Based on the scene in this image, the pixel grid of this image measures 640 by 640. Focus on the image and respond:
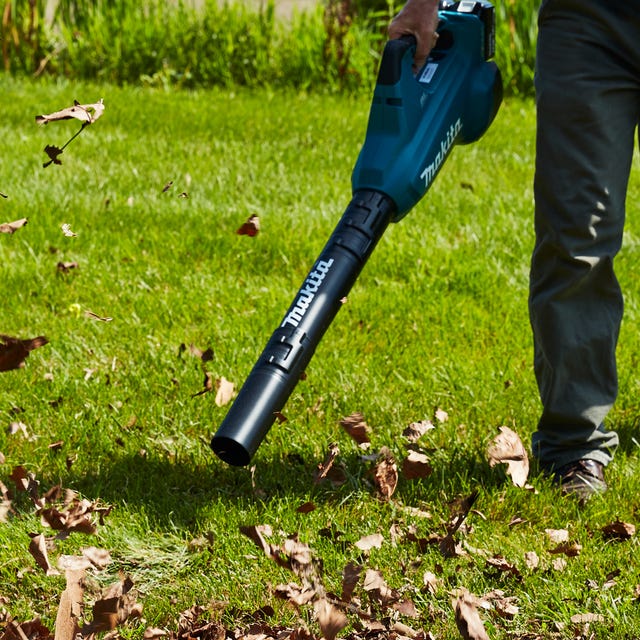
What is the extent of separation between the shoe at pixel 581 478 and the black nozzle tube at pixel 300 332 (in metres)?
0.90

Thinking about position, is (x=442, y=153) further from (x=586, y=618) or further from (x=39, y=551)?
(x=39, y=551)

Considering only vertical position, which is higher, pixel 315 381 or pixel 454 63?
pixel 454 63

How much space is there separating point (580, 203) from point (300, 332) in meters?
0.90

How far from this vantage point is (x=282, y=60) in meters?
7.56

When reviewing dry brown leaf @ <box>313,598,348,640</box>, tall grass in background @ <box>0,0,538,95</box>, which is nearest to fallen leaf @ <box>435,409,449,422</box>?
dry brown leaf @ <box>313,598,348,640</box>

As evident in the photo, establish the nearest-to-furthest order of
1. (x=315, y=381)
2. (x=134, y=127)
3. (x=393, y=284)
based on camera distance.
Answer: (x=315, y=381) < (x=393, y=284) < (x=134, y=127)

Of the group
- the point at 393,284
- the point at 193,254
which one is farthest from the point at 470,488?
the point at 193,254

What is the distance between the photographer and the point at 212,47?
761cm

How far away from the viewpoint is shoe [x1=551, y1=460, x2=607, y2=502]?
296 centimetres

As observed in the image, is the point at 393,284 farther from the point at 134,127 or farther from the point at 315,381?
the point at 134,127

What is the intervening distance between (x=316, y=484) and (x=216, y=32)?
534 cm

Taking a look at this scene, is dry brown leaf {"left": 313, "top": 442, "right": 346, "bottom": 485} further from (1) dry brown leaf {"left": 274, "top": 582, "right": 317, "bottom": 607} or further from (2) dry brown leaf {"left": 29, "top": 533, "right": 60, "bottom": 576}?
(2) dry brown leaf {"left": 29, "top": 533, "right": 60, "bottom": 576}

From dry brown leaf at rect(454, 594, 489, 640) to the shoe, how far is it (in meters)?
0.73

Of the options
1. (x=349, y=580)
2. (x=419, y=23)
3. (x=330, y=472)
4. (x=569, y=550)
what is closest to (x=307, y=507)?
(x=330, y=472)
